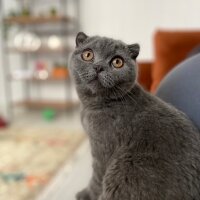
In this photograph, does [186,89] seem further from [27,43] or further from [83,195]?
[27,43]

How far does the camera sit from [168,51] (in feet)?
5.98

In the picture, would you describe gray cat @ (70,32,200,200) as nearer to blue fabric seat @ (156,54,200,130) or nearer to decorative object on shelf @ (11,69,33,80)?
blue fabric seat @ (156,54,200,130)

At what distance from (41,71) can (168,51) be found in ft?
6.82

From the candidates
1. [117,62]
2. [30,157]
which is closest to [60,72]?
[30,157]

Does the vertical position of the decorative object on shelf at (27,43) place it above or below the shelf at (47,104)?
above

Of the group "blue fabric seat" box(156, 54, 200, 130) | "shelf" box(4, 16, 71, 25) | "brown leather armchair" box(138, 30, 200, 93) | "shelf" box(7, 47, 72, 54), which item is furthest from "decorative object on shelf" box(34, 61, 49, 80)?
"blue fabric seat" box(156, 54, 200, 130)

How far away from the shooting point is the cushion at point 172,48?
1800mm

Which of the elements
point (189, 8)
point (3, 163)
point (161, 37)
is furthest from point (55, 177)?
point (189, 8)

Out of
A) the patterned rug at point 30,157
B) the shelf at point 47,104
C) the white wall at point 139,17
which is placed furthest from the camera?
the shelf at point 47,104

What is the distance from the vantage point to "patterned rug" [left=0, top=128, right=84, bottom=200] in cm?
194

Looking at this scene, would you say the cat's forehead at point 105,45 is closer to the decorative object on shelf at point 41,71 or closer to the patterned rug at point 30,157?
the patterned rug at point 30,157

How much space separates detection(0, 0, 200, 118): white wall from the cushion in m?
1.63

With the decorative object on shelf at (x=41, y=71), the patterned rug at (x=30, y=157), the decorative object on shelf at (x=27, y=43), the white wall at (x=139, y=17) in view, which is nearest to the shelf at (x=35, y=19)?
the decorative object on shelf at (x=27, y=43)

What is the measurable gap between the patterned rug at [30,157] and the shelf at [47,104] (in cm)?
71
